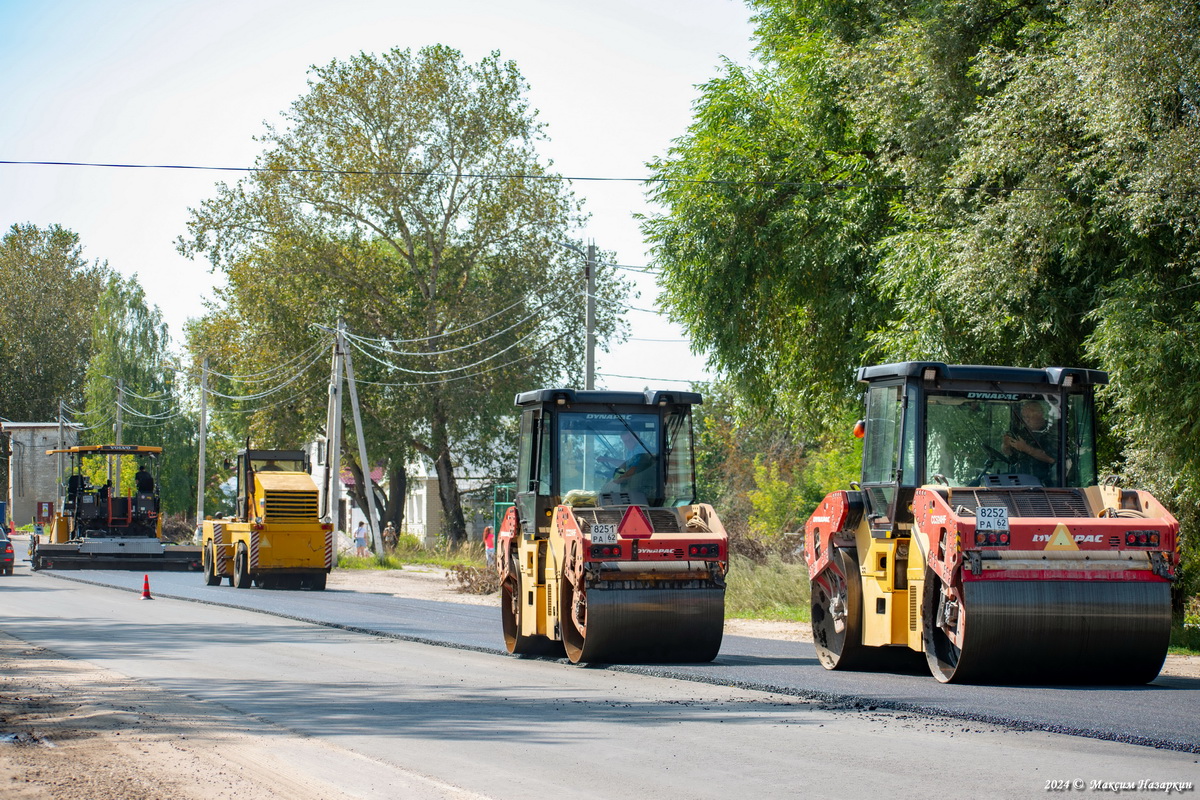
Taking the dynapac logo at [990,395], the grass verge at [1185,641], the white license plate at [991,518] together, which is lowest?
the grass verge at [1185,641]

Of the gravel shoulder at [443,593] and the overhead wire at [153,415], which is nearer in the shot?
the gravel shoulder at [443,593]

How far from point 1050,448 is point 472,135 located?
39.7 m

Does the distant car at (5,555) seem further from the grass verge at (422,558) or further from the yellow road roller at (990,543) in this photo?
the yellow road roller at (990,543)

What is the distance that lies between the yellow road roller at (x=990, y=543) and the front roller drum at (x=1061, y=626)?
0.01 meters

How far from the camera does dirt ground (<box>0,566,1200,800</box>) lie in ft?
23.6

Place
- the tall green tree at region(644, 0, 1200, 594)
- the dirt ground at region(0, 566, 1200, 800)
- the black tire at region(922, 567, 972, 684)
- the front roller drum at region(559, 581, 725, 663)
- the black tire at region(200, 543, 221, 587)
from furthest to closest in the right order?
1. the black tire at region(200, 543, 221, 587)
2. the tall green tree at region(644, 0, 1200, 594)
3. the front roller drum at region(559, 581, 725, 663)
4. the black tire at region(922, 567, 972, 684)
5. the dirt ground at region(0, 566, 1200, 800)

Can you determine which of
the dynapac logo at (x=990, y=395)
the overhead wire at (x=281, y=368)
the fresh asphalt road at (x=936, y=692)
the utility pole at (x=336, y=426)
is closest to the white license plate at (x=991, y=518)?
the fresh asphalt road at (x=936, y=692)

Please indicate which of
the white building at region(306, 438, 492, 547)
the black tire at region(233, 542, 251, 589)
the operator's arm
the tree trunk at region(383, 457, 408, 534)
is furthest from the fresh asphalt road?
the white building at region(306, 438, 492, 547)

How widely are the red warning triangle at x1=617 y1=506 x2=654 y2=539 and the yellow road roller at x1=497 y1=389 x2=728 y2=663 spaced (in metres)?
0.01

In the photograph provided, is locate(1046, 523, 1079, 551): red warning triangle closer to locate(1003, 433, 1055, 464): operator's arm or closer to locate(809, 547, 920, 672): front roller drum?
locate(1003, 433, 1055, 464): operator's arm

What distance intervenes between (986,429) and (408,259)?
4044 cm

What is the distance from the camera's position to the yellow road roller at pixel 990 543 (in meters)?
10.6

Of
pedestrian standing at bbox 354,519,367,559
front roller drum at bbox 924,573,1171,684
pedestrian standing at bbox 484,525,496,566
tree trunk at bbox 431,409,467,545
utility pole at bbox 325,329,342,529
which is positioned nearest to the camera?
front roller drum at bbox 924,573,1171,684

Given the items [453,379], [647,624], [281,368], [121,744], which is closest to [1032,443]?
[647,624]
